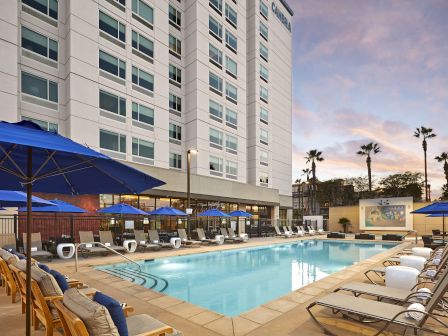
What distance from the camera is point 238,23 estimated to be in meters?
35.7

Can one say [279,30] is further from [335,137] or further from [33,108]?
[33,108]

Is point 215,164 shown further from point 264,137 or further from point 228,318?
point 228,318

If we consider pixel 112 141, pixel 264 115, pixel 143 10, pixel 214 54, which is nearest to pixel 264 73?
pixel 264 115

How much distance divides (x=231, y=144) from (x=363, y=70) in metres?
14.8

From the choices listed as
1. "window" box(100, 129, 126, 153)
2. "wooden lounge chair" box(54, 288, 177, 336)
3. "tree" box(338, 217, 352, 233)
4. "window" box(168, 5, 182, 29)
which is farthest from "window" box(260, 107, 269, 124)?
→ "wooden lounge chair" box(54, 288, 177, 336)

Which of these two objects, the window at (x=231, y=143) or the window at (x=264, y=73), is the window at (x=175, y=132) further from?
the window at (x=264, y=73)

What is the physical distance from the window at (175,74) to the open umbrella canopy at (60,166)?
1007 inches

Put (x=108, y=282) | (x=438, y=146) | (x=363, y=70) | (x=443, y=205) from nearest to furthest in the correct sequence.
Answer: (x=108, y=282), (x=443, y=205), (x=363, y=70), (x=438, y=146)

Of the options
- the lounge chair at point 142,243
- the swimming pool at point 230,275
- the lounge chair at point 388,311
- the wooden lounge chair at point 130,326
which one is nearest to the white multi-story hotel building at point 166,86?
the lounge chair at point 142,243

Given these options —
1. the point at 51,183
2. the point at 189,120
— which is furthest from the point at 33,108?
the point at 51,183

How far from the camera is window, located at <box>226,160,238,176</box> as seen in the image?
3259 centimetres

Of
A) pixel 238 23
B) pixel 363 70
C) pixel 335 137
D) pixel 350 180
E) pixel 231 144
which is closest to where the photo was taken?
pixel 363 70

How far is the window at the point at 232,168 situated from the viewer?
107ft

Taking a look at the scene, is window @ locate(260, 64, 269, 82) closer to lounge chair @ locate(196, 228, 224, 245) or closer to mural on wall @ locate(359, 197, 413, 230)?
mural on wall @ locate(359, 197, 413, 230)
